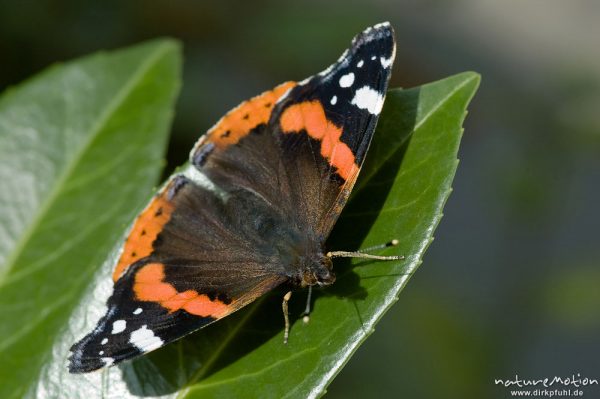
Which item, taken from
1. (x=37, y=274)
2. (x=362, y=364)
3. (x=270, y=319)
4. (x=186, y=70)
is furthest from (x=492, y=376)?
(x=186, y=70)

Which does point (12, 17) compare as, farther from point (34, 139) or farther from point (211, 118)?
point (34, 139)

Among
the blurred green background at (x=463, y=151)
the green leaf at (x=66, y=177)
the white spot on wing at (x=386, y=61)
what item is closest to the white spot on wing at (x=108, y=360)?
the green leaf at (x=66, y=177)

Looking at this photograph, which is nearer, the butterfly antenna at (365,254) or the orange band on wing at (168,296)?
the butterfly antenna at (365,254)

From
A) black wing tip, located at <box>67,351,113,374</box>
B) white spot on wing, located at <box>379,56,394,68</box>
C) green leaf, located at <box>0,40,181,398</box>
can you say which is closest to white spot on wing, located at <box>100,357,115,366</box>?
black wing tip, located at <box>67,351,113,374</box>

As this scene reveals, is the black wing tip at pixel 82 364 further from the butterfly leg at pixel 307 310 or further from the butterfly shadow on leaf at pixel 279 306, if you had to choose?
the butterfly leg at pixel 307 310

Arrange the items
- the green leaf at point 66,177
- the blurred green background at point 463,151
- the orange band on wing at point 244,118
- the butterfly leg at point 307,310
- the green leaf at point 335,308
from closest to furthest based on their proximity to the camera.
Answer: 1. the green leaf at point 335,308
2. the butterfly leg at point 307,310
3. the green leaf at point 66,177
4. the orange band on wing at point 244,118
5. the blurred green background at point 463,151

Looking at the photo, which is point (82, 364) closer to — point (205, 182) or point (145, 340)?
point (145, 340)

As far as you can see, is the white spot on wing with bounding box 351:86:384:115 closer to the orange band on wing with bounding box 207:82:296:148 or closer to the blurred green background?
the orange band on wing with bounding box 207:82:296:148
